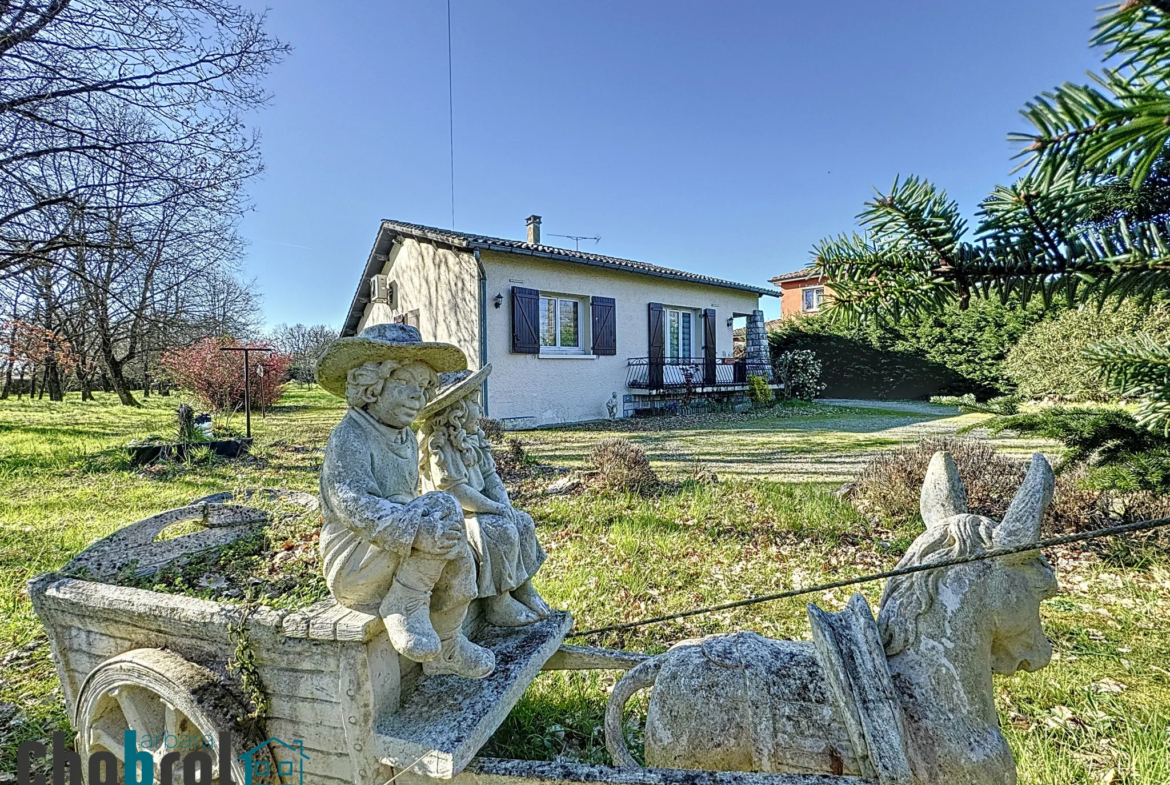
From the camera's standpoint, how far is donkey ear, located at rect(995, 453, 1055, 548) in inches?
46.8

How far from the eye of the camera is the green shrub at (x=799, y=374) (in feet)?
59.8

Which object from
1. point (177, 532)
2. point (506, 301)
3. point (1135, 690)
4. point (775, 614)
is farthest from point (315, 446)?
point (1135, 690)

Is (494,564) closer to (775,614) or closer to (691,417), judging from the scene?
(775,614)

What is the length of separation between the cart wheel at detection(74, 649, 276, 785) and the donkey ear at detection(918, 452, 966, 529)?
1.97 m

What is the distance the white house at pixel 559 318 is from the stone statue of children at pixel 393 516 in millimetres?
9431

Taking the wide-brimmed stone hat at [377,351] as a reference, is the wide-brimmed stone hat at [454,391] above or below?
below

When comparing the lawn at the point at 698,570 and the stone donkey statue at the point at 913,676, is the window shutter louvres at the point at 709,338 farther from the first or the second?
the stone donkey statue at the point at 913,676

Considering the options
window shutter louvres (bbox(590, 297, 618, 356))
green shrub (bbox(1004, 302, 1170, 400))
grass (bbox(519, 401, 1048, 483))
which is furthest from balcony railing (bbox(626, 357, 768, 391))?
green shrub (bbox(1004, 302, 1170, 400))

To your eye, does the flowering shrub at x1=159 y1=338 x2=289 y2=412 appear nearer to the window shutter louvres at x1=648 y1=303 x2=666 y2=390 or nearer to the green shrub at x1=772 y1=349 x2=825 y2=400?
the window shutter louvres at x1=648 y1=303 x2=666 y2=390

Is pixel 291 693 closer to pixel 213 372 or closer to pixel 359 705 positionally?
pixel 359 705

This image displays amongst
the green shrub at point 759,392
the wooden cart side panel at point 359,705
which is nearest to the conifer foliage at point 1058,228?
the wooden cart side panel at point 359,705

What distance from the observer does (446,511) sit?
1412mm

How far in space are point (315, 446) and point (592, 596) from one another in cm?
772

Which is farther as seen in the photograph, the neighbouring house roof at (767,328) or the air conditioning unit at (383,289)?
the neighbouring house roof at (767,328)
